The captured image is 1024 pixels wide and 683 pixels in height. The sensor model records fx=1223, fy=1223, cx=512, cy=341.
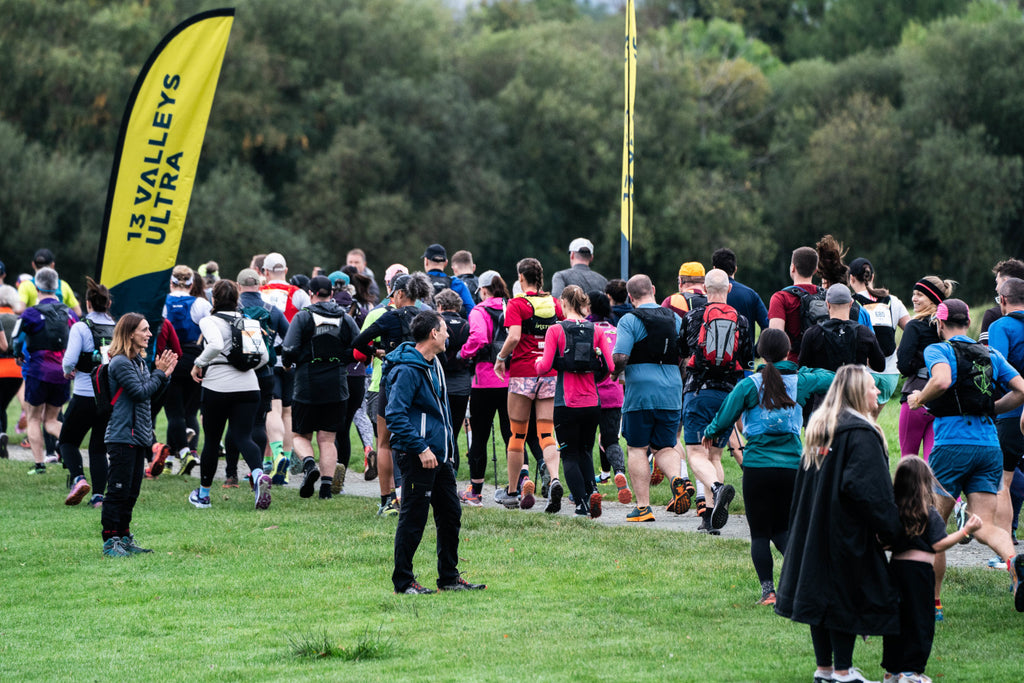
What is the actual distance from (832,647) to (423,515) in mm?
2891

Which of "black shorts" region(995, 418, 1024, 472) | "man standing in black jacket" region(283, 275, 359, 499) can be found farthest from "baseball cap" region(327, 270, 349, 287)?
"black shorts" region(995, 418, 1024, 472)

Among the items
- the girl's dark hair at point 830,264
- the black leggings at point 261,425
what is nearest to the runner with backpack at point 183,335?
the black leggings at point 261,425

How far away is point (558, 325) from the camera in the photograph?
10289mm

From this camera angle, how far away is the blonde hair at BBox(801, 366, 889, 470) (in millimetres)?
5863

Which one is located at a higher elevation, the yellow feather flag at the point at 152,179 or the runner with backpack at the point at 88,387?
the yellow feather flag at the point at 152,179

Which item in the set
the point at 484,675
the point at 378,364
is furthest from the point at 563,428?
the point at 484,675

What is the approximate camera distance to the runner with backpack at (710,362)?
377 inches

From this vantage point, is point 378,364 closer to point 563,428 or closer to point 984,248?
point 563,428

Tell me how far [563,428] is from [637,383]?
2.42 ft

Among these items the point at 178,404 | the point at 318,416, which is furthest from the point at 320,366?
the point at 178,404

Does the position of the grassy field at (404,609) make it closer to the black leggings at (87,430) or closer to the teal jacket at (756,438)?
the black leggings at (87,430)

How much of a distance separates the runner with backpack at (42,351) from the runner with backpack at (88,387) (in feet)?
6.55

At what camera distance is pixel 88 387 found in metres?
11.2

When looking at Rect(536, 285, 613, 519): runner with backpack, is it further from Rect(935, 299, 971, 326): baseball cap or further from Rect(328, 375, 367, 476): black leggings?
Rect(935, 299, 971, 326): baseball cap
